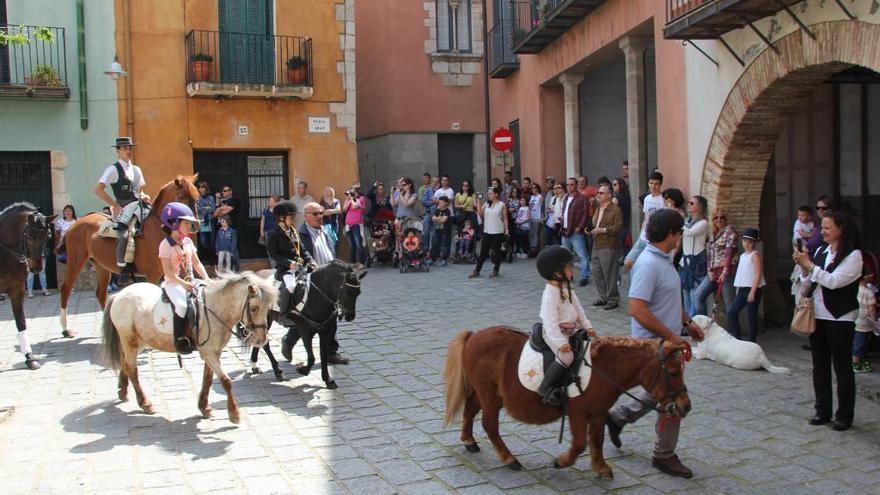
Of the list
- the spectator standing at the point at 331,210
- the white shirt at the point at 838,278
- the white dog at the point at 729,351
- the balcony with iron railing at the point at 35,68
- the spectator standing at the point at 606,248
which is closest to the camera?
the white shirt at the point at 838,278

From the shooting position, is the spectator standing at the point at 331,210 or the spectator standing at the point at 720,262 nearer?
the spectator standing at the point at 720,262

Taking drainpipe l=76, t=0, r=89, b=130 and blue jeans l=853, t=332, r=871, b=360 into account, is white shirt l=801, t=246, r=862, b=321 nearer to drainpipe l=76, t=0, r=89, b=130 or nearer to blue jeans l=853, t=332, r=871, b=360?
blue jeans l=853, t=332, r=871, b=360

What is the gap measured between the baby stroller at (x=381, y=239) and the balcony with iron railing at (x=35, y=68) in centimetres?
698

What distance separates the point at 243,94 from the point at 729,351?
12.6 m

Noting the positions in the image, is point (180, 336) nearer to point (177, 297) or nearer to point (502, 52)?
point (177, 297)

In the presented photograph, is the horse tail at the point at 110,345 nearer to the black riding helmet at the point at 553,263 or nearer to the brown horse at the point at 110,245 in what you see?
the brown horse at the point at 110,245

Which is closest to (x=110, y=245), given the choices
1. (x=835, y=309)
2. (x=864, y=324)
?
(x=835, y=309)

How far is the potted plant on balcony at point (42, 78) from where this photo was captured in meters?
16.4

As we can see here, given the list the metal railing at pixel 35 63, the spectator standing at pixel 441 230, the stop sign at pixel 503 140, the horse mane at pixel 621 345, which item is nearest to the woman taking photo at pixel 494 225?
the spectator standing at pixel 441 230

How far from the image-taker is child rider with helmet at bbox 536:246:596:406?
5.36 m

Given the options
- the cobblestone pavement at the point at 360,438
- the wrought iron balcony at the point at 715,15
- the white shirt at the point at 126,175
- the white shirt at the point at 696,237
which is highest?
the wrought iron balcony at the point at 715,15

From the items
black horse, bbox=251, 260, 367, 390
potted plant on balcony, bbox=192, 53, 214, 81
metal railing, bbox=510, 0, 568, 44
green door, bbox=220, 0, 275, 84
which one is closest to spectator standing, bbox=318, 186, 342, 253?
green door, bbox=220, 0, 275, 84

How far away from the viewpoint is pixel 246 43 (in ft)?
60.3

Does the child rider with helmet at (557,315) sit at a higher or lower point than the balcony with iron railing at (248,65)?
lower
